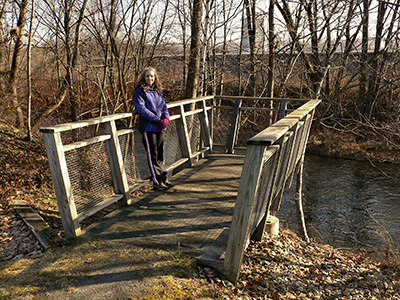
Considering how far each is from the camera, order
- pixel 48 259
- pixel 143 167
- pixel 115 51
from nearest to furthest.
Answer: pixel 48 259, pixel 143 167, pixel 115 51

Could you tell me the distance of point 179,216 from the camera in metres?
5.15

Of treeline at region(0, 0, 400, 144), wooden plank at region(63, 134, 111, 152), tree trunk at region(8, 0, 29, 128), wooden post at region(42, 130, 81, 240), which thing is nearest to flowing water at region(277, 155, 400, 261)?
treeline at region(0, 0, 400, 144)

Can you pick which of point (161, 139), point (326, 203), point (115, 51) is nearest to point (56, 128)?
point (161, 139)

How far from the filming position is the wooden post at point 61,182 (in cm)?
407

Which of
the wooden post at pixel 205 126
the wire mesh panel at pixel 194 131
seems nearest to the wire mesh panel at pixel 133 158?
the wire mesh panel at pixel 194 131

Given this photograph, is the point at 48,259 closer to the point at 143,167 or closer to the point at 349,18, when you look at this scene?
the point at 143,167

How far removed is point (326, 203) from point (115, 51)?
7893mm

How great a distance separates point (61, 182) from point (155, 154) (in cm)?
220

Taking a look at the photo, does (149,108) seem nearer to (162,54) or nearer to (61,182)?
(61,182)

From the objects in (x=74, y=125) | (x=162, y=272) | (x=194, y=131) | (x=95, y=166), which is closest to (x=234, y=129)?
(x=194, y=131)

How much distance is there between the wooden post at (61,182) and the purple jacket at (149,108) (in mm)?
1787

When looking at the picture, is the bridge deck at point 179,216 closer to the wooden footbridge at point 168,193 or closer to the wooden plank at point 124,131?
the wooden footbridge at point 168,193

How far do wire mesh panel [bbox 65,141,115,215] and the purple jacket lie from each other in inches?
35.3

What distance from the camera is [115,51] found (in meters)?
8.65
